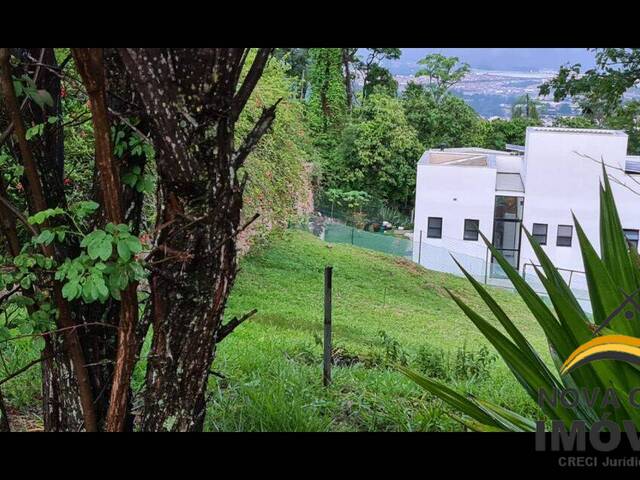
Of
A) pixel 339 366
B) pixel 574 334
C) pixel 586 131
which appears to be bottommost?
pixel 339 366

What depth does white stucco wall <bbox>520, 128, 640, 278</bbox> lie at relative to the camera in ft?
24.0

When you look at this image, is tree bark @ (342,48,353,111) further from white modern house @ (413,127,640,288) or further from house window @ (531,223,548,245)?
house window @ (531,223,548,245)

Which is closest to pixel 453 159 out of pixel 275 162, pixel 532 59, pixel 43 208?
pixel 532 59

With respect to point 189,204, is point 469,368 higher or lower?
lower

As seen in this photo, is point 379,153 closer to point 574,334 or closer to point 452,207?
point 452,207

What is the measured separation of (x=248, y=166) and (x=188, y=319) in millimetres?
4111

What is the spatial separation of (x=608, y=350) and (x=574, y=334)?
64 millimetres

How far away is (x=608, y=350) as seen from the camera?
758mm

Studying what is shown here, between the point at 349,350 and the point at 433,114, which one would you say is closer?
the point at 349,350

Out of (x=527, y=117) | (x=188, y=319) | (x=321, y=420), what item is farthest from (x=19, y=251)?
(x=527, y=117)

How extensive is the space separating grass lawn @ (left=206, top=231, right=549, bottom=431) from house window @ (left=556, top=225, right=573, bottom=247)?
97 centimetres

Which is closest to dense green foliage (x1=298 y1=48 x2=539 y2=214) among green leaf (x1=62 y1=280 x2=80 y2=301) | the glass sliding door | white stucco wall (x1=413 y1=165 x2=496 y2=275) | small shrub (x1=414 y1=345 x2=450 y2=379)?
white stucco wall (x1=413 y1=165 x2=496 y2=275)

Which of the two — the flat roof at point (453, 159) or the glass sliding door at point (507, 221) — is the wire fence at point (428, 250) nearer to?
the glass sliding door at point (507, 221)

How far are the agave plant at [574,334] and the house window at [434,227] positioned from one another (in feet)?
23.6
